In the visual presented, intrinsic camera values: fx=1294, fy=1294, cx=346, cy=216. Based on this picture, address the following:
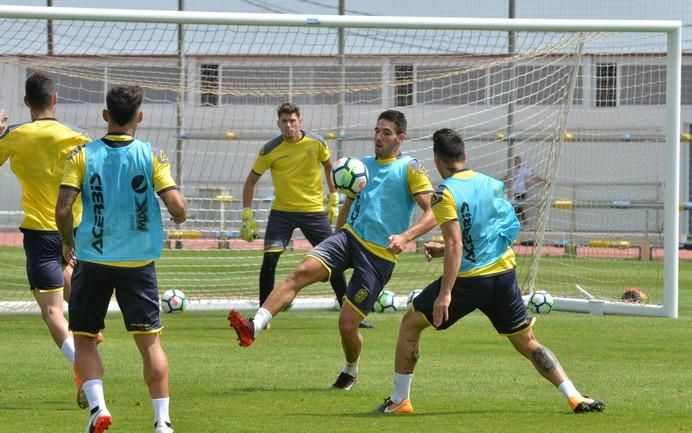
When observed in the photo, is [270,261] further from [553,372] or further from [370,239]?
[553,372]

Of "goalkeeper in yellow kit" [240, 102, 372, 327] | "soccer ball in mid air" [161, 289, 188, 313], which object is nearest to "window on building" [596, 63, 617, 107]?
"goalkeeper in yellow kit" [240, 102, 372, 327]

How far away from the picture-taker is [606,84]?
17.9m

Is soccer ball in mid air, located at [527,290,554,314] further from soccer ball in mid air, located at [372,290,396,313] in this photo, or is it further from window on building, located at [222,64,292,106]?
window on building, located at [222,64,292,106]

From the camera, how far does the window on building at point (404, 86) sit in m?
17.2

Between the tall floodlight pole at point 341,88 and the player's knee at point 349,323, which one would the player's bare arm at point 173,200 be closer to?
the player's knee at point 349,323

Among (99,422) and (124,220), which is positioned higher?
(124,220)

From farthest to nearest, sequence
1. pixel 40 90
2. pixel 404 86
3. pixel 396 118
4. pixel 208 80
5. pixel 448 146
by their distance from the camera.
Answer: pixel 404 86
pixel 208 80
pixel 396 118
pixel 40 90
pixel 448 146

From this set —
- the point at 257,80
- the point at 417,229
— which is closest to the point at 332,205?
the point at 257,80

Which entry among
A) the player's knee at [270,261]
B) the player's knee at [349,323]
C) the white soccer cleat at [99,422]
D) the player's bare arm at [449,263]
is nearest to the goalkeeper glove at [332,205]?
the player's knee at [270,261]

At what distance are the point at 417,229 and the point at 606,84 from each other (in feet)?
31.9

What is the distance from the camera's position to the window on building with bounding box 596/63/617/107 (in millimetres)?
17219

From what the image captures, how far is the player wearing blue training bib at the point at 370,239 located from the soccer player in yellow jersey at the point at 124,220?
2015 mm

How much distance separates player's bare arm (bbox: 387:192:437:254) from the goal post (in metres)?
4.41

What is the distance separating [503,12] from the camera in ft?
86.8
